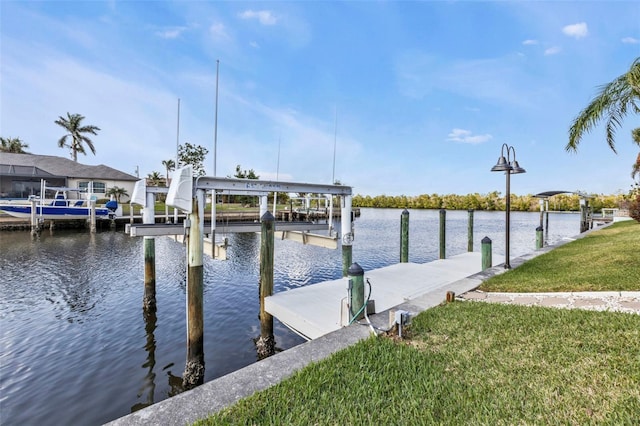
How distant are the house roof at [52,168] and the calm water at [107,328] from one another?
80.5ft

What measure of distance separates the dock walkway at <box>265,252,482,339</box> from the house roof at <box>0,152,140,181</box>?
41402 millimetres

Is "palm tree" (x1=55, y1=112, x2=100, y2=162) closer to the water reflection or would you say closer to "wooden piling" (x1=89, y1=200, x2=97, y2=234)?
"wooden piling" (x1=89, y1=200, x2=97, y2=234)

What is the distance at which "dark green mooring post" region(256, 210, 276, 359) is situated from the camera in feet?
22.1

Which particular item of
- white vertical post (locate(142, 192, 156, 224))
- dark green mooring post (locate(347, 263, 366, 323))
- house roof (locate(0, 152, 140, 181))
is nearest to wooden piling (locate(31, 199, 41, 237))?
house roof (locate(0, 152, 140, 181))

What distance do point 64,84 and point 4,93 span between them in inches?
248

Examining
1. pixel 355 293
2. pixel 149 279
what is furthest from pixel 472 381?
pixel 149 279

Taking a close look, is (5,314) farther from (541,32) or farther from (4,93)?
(541,32)

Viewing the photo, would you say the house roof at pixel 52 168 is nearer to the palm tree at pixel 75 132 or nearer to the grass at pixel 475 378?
the palm tree at pixel 75 132

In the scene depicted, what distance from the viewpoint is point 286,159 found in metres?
11.1

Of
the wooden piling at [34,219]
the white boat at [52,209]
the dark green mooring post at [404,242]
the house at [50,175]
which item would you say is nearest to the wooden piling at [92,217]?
the white boat at [52,209]

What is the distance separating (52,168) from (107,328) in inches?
1610

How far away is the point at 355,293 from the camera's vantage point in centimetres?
470

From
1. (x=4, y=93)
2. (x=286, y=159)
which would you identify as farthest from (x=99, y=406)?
(x=4, y=93)

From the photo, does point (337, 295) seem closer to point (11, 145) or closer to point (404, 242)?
point (404, 242)
